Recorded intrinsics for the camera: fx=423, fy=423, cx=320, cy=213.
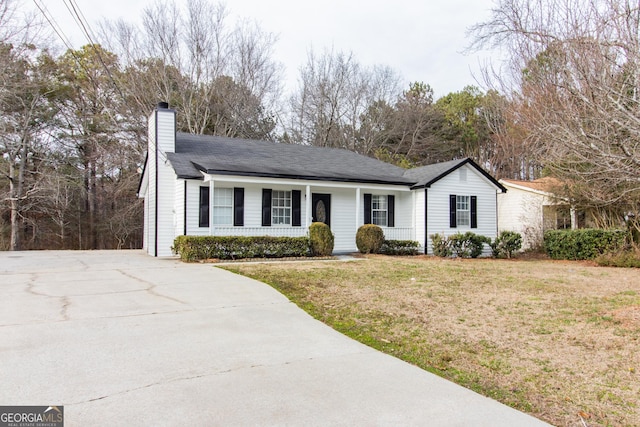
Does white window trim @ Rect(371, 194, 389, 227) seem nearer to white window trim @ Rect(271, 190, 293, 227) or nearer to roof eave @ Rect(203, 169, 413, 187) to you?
roof eave @ Rect(203, 169, 413, 187)

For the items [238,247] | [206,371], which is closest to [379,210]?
[238,247]

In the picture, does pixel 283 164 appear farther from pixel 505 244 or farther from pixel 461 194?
pixel 505 244

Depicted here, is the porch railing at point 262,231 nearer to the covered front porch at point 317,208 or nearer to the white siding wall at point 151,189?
the covered front porch at point 317,208

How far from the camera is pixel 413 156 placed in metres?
32.9

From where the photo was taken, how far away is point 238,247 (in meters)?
13.4

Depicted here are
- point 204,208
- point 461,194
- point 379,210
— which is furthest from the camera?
point 461,194

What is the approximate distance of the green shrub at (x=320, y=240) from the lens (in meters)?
14.3

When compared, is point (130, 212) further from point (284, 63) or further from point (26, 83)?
point (284, 63)

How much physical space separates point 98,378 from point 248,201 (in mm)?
12123

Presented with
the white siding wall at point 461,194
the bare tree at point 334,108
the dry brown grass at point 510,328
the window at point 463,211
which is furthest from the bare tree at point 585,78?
the bare tree at point 334,108

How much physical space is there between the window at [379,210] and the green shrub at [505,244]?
4.36 meters

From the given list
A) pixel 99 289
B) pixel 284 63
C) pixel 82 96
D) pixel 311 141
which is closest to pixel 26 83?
pixel 82 96

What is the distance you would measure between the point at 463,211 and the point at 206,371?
16135 mm

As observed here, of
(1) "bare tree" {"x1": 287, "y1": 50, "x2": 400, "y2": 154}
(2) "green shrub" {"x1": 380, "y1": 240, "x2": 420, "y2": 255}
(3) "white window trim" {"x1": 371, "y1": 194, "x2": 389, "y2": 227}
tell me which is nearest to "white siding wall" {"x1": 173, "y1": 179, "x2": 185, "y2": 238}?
(2) "green shrub" {"x1": 380, "y1": 240, "x2": 420, "y2": 255}
